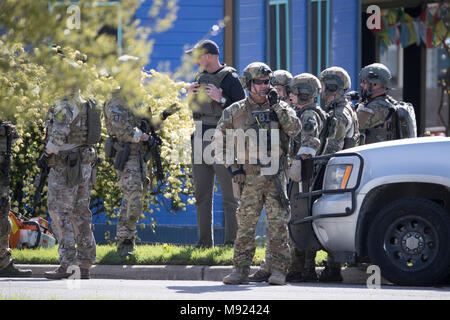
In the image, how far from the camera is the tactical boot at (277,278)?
8992 millimetres

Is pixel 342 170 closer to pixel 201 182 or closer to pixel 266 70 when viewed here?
pixel 266 70

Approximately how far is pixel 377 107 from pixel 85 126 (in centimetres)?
310

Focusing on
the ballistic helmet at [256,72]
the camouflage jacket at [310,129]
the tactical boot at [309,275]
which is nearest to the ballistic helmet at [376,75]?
the camouflage jacket at [310,129]

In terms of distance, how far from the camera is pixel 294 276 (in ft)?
32.0

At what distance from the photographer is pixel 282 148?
9.08m

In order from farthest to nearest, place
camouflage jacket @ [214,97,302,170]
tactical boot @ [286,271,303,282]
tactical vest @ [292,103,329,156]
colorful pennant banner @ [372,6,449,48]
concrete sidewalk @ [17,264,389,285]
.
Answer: colorful pennant banner @ [372,6,449,48] → concrete sidewalk @ [17,264,389,285] → tactical boot @ [286,271,303,282] → tactical vest @ [292,103,329,156] → camouflage jacket @ [214,97,302,170]

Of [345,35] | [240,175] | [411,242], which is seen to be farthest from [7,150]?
[345,35]

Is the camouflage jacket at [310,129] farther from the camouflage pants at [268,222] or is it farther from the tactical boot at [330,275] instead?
the tactical boot at [330,275]

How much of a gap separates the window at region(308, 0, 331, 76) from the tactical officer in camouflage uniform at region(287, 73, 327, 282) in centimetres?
584

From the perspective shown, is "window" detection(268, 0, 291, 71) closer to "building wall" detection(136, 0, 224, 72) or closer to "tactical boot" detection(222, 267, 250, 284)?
"building wall" detection(136, 0, 224, 72)

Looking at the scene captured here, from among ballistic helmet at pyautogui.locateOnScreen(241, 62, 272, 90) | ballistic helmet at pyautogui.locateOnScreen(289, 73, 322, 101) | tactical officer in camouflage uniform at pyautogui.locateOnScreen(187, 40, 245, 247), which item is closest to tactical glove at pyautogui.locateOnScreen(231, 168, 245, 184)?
ballistic helmet at pyautogui.locateOnScreen(241, 62, 272, 90)

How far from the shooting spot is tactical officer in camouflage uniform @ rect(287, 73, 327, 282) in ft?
30.7

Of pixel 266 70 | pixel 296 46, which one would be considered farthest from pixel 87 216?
pixel 296 46

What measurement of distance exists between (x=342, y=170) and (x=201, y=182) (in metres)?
2.60
